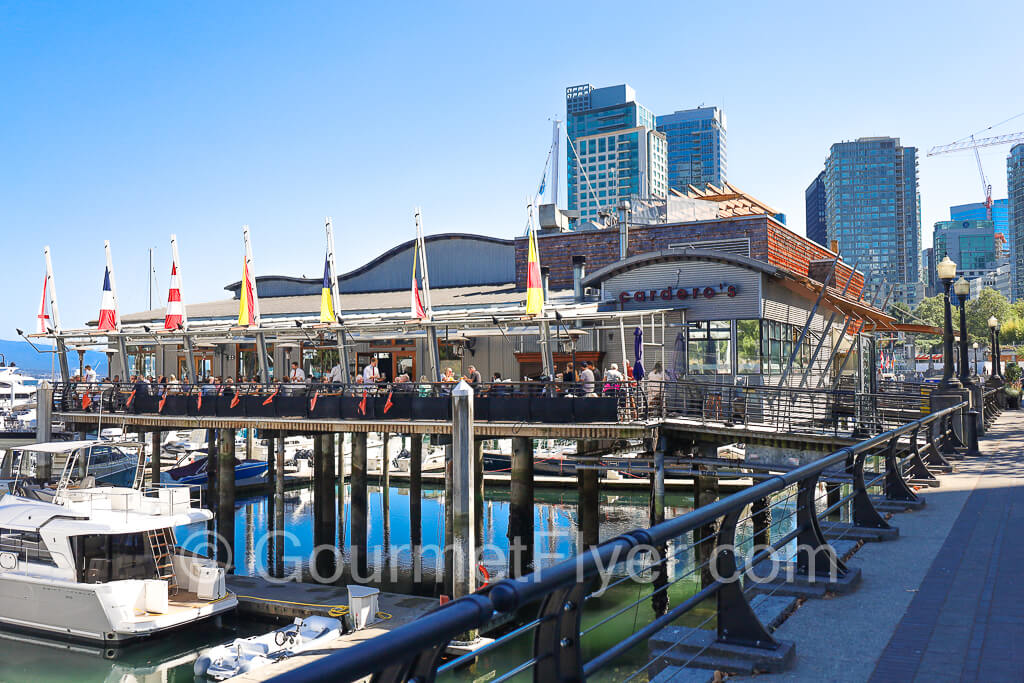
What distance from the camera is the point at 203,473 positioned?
46000 millimetres

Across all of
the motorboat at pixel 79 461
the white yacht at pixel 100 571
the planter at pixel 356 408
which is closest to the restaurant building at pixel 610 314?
the planter at pixel 356 408

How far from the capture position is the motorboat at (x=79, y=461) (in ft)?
81.7

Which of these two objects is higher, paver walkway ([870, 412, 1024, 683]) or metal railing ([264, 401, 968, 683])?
metal railing ([264, 401, 968, 683])

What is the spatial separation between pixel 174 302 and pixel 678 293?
64.2 feet

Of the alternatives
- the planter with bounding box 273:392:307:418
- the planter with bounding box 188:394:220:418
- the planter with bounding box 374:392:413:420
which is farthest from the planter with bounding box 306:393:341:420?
the planter with bounding box 188:394:220:418

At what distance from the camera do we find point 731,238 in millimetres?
35812

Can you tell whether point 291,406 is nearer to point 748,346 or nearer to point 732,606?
point 748,346

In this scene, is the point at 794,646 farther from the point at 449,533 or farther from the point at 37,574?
the point at 37,574

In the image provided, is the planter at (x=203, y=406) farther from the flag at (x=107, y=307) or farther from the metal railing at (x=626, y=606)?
the metal railing at (x=626, y=606)

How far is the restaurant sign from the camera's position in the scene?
93.7 ft

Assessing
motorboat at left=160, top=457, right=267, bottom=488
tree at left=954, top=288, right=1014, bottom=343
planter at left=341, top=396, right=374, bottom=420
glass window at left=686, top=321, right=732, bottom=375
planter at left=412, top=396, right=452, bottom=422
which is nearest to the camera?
planter at left=412, top=396, right=452, bottom=422

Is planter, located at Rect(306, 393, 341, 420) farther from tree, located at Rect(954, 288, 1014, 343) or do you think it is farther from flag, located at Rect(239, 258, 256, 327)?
tree, located at Rect(954, 288, 1014, 343)

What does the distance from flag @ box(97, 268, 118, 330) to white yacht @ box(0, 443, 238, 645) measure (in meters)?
12.4

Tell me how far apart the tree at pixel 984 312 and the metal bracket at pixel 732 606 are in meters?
114
